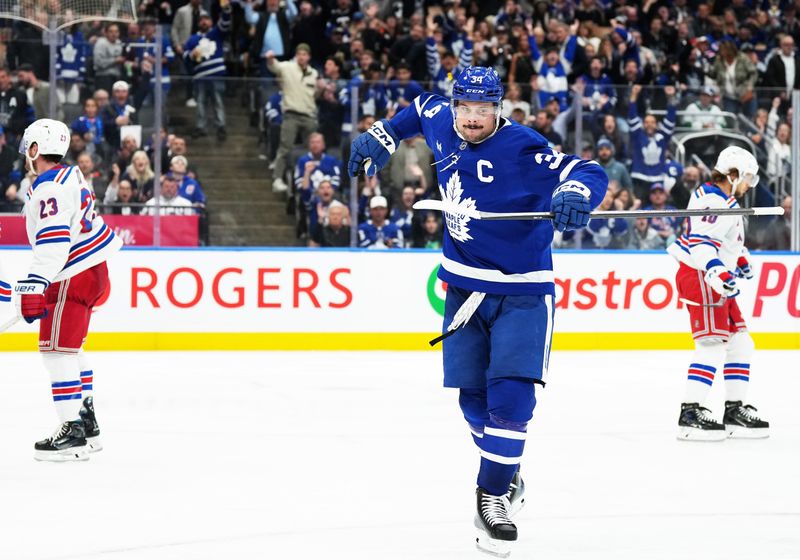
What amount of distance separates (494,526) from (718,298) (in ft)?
9.31

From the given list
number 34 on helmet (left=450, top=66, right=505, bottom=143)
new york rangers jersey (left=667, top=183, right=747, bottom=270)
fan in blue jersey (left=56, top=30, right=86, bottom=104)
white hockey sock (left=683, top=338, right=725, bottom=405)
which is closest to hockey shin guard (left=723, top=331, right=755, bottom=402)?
white hockey sock (left=683, top=338, right=725, bottom=405)

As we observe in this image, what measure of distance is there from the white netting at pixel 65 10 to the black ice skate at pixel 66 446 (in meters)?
5.07

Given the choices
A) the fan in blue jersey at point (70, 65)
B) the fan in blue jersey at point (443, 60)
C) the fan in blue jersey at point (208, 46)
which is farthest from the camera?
the fan in blue jersey at point (443, 60)

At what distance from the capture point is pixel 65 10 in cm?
1028

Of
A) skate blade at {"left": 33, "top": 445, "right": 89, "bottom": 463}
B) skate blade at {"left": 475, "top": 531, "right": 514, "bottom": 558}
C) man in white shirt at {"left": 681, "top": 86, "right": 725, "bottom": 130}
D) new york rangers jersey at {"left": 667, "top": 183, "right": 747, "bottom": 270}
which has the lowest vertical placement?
skate blade at {"left": 33, "top": 445, "right": 89, "bottom": 463}

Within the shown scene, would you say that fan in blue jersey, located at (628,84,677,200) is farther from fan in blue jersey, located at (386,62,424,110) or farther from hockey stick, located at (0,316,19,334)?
hockey stick, located at (0,316,19,334)

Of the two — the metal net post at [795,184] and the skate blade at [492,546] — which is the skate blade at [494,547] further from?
the metal net post at [795,184]

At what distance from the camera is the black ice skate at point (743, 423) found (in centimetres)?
659

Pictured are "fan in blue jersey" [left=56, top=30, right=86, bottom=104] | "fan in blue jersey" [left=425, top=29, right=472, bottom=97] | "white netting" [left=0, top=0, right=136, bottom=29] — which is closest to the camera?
"white netting" [left=0, top=0, right=136, bottom=29]

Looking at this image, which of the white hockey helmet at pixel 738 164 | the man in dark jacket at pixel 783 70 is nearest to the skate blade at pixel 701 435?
the white hockey helmet at pixel 738 164

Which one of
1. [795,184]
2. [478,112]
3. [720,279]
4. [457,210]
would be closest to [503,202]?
[457,210]

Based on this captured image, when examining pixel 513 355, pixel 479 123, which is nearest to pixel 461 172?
pixel 479 123

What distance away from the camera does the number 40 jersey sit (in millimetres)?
5598

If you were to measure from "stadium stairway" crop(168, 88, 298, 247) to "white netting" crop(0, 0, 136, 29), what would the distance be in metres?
0.87
